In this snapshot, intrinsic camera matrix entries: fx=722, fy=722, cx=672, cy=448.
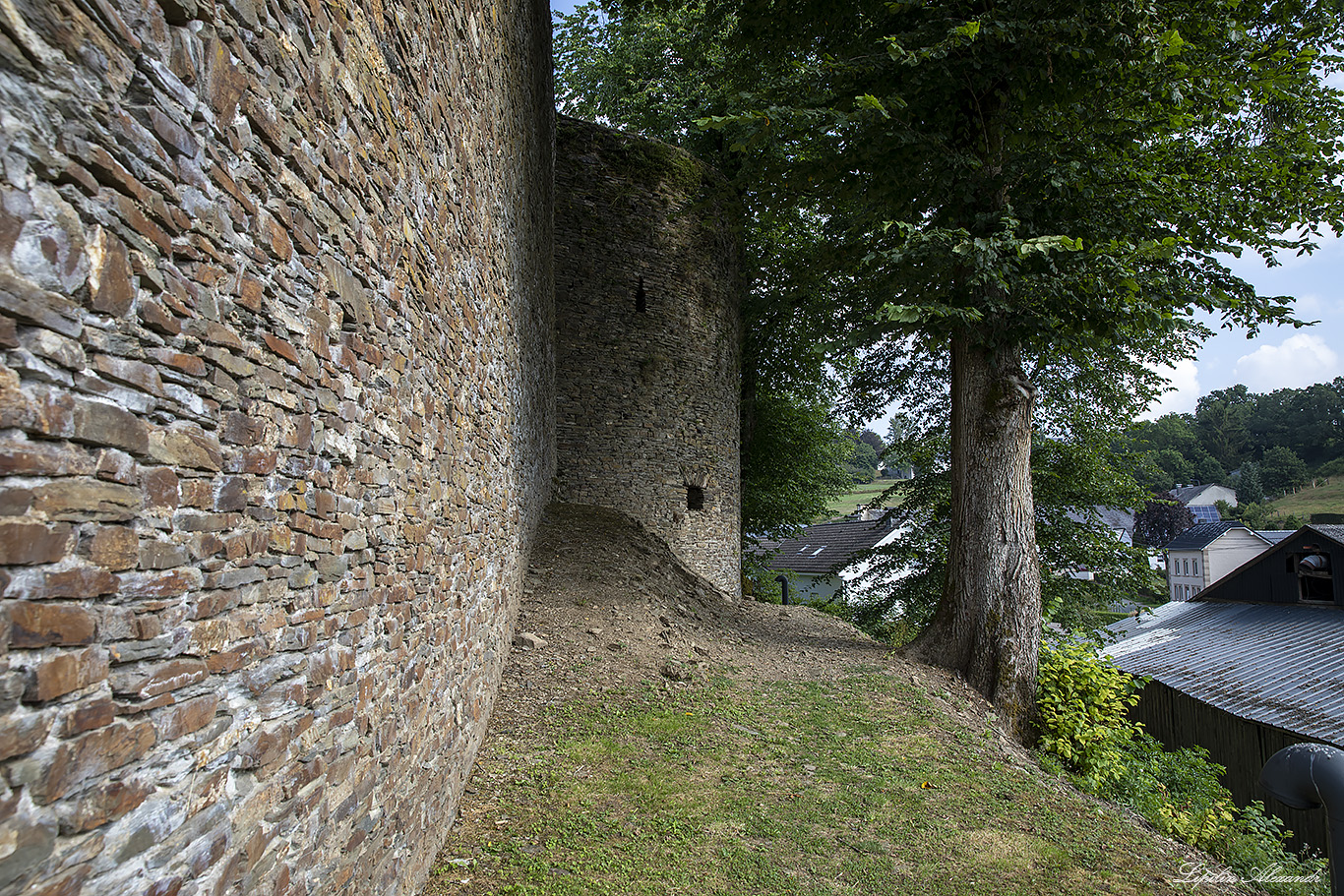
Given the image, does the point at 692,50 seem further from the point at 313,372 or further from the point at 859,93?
the point at 313,372

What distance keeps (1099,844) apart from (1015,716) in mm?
2710

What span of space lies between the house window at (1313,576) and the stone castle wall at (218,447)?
2160 cm

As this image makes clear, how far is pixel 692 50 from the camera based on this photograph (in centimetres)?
1106

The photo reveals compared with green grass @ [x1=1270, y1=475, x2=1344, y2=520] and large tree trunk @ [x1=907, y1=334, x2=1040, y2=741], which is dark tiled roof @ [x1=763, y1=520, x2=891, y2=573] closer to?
large tree trunk @ [x1=907, y1=334, x2=1040, y2=741]

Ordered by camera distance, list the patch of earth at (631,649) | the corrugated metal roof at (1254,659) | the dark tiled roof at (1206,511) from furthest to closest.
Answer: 1. the dark tiled roof at (1206,511)
2. the corrugated metal roof at (1254,659)
3. the patch of earth at (631,649)

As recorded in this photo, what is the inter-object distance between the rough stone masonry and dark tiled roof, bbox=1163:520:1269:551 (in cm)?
4535

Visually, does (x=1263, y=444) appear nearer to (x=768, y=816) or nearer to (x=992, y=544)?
(x=992, y=544)

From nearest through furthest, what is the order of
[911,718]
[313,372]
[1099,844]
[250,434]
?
[250,434] → [313,372] → [1099,844] → [911,718]

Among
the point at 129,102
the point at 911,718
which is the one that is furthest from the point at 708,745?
the point at 129,102

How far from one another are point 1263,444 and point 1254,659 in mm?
74629

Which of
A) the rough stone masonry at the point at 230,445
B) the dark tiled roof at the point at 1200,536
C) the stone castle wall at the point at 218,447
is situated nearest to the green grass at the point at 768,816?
the rough stone masonry at the point at 230,445

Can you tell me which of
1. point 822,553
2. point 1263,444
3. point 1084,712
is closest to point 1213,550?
point 822,553

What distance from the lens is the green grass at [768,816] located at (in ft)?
11.7

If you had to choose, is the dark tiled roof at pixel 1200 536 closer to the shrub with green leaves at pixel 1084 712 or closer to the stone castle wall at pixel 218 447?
the shrub with green leaves at pixel 1084 712
